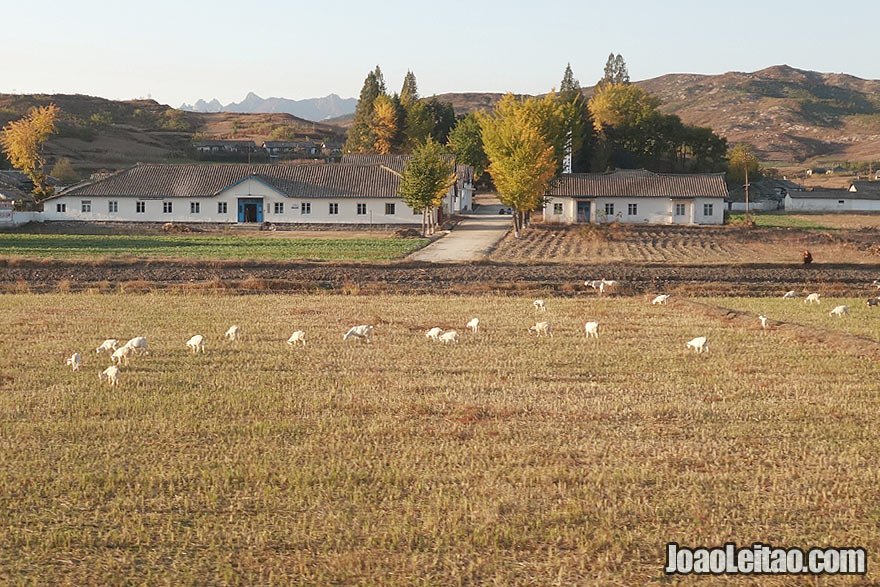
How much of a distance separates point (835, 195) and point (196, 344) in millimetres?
98034

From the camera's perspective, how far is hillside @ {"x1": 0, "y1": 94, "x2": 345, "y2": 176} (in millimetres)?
120162

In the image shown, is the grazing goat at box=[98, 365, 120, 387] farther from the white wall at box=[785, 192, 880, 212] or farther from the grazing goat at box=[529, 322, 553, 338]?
the white wall at box=[785, 192, 880, 212]

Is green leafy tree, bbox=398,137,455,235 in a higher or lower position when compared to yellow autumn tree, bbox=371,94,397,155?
lower

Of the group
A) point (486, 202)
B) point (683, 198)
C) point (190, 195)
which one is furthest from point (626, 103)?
point (190, 195)

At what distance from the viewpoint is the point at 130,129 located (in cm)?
14550

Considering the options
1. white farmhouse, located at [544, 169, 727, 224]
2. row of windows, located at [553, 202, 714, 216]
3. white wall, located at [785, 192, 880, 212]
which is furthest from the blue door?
white wall, located at [785, 192, 880, 212]

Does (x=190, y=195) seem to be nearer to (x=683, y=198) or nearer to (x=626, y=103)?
(x=683, y=198)

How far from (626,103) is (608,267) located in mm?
80152

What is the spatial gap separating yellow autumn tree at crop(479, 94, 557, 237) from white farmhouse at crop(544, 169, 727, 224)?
1061 centimetres

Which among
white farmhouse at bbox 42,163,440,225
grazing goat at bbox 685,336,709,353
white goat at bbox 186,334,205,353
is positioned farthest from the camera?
white farmhouse at bbox 42,163,440,225

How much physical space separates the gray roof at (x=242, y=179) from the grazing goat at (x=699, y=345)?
152ft

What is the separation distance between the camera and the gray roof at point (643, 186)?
2635 inches

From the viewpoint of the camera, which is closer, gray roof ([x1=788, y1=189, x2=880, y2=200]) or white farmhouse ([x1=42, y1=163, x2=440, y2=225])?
white farmhouse ([x1=42, y1=163, x2=440, y2=225])

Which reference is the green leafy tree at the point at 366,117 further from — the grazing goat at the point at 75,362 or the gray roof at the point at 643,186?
the grazing goat at the point at 75,362
